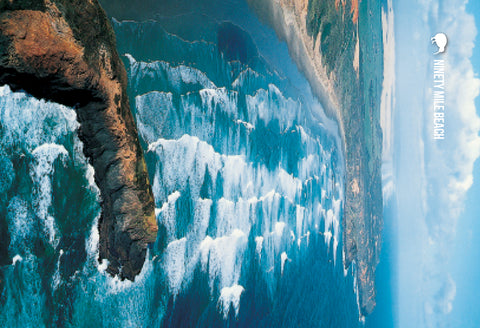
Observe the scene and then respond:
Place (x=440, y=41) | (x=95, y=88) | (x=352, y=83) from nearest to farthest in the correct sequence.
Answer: (x=95, y=88) → (x=352, y=83) → (x=440, y=41)

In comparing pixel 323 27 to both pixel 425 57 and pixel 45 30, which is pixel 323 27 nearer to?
pixel 425 57

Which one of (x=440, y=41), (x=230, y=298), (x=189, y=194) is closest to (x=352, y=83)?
(x=440, y=41)

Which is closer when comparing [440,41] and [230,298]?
[230,298]

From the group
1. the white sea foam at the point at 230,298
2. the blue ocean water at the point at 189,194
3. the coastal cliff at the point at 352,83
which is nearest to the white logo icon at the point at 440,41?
the coastal cliff at the point at 352,83

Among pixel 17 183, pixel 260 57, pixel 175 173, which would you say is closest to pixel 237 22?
pixel 260 57

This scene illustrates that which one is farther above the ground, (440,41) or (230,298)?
(440,41)

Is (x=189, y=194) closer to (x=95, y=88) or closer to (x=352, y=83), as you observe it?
(x=95, y=88)

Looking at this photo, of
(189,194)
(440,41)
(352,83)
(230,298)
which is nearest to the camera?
(189,194)
